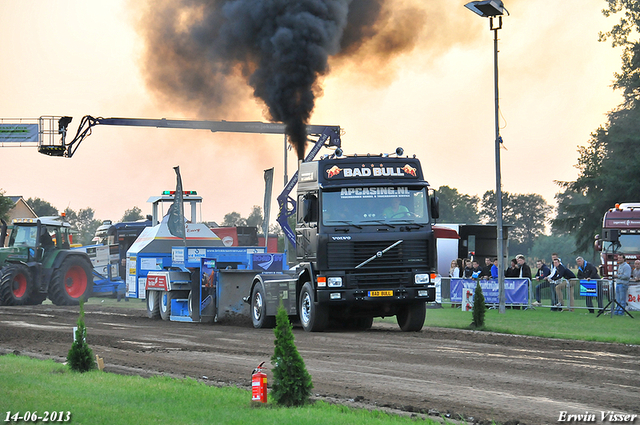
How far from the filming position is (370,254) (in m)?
17.1

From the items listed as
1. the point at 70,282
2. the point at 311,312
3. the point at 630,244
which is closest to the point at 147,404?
the point at 311,312

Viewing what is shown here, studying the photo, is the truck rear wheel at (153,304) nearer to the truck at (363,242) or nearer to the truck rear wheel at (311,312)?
the truck at (363,242)

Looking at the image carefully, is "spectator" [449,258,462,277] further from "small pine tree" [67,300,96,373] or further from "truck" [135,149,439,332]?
"small pine tree" [67,300,96,373]

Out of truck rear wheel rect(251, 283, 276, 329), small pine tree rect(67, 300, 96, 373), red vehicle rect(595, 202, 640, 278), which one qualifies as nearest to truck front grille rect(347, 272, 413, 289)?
truck rear wheel rect(251, 283, 276, 329)

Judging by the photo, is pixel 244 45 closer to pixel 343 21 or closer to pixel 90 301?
pixel 343 21

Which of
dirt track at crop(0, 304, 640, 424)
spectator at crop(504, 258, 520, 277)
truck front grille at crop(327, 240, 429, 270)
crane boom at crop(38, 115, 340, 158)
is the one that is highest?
crane boom at crop(38, 115, 340, 158)

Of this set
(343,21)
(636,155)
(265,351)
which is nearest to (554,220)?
(636,155)

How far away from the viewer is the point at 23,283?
29.4 meters

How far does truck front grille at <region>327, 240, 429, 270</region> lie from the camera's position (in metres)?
17.1

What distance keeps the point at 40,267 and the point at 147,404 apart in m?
23.0

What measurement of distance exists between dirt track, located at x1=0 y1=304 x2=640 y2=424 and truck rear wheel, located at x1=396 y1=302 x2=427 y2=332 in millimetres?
316

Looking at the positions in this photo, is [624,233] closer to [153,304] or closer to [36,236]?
[153,304]

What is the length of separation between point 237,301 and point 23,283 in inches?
450

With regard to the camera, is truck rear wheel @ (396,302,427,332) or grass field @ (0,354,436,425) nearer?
grass field @ (0,354,436,425)
